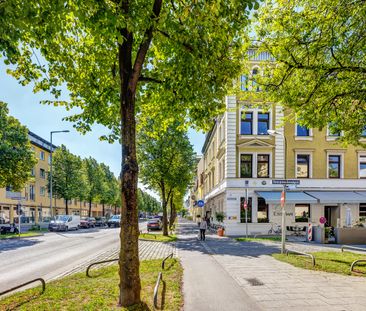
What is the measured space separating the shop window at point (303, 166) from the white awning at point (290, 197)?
169 cm

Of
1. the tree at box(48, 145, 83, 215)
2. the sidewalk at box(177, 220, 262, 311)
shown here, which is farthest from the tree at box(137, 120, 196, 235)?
the tree at box(48, 145, 83, 215)

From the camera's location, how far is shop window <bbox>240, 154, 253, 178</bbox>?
2458cm

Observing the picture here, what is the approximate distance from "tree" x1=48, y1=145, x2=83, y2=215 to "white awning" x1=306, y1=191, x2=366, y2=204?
A: 107ft

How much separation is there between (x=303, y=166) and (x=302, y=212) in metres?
4.03

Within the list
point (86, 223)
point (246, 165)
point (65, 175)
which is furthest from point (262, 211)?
point (65, 175)

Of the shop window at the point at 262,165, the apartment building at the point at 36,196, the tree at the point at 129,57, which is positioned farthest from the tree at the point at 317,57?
the apartment building at the point at 36,196

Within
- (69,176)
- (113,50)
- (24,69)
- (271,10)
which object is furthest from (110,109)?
(69,176)

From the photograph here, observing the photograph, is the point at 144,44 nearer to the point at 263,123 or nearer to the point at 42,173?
the point at 263,123

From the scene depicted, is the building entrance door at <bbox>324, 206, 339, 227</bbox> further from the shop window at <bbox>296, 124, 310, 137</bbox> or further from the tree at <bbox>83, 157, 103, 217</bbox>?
the tree at <bbox>83, 157, 103, 217</bbox>

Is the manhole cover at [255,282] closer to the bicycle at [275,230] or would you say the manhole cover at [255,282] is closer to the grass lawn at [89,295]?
the grass lawn at [89,295]

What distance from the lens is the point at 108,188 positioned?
63.1 m

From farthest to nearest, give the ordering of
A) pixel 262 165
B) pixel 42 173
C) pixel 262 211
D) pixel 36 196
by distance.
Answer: pixel 42 173
pixel 36 196
pixel 262 165
pixel 262 211

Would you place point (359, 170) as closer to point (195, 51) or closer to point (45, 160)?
point (195, 51)

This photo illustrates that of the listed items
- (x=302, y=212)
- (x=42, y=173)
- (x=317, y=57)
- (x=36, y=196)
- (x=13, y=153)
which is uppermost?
(x=317, y=57)
